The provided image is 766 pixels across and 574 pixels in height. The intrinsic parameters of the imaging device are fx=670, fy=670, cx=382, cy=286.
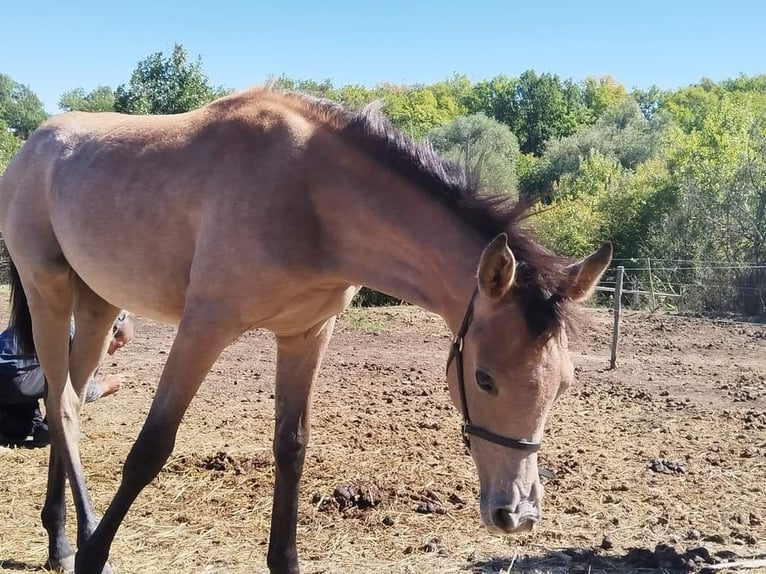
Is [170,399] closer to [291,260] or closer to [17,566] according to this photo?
[291,260]

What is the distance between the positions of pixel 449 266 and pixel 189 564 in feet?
6.89

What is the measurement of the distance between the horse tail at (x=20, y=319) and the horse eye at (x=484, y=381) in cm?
307

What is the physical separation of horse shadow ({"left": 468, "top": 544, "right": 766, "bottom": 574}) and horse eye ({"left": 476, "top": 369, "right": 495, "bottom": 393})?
1.43 meters

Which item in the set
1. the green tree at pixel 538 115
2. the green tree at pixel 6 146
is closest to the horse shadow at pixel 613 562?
the green tree at pixel 6 146

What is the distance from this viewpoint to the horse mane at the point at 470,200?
2314mm

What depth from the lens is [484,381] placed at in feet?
7.70

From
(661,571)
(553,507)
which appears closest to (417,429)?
(553,507)

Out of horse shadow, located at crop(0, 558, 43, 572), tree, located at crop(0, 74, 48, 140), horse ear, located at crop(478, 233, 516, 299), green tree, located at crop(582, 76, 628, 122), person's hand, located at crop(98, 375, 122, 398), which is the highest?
green tree, located at crop(582, 76, 628, 122)

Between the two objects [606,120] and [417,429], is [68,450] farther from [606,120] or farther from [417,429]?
[606,120]

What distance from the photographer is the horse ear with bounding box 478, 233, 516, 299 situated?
7.16 feet

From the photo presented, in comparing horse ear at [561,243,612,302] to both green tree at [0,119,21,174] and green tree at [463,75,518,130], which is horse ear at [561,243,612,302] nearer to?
green tree at [0,119,21,174]

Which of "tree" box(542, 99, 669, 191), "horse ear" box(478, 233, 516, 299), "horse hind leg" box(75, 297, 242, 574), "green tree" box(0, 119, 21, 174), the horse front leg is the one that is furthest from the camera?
"tree" box(542, 99, 669, 191)

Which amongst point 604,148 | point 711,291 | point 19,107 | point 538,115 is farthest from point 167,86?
point 19,107

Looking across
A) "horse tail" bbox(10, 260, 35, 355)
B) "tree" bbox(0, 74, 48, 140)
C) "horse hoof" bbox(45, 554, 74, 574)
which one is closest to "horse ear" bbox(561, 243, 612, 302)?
"horse hoof" bbox(45, 554, 74, 574)
